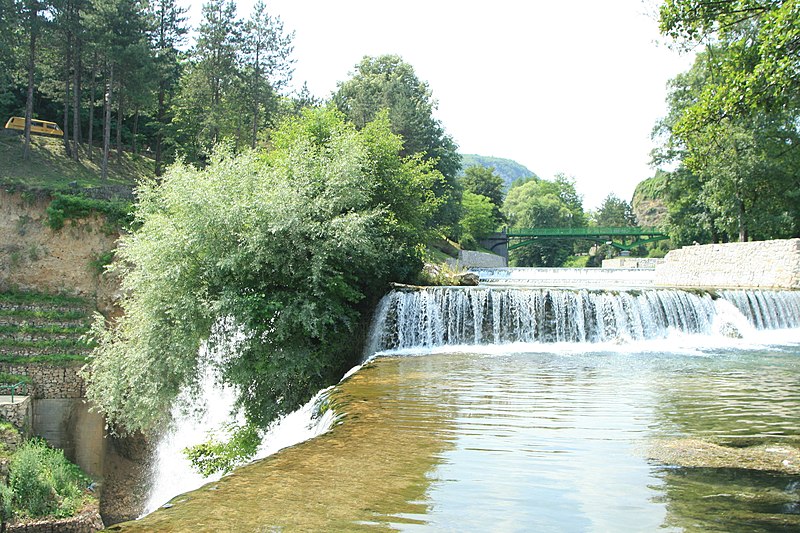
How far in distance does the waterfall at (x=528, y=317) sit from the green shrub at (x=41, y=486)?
9.27 m

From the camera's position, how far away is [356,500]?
451 cm

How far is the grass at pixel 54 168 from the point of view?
1198 inches

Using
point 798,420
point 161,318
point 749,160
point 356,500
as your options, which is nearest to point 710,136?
point 798,420

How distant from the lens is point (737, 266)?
1056 inches

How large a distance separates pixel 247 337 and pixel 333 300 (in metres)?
2.00

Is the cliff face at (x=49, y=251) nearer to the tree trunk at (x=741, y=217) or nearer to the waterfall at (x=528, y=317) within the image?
the waterfall at (x=528, y=317)

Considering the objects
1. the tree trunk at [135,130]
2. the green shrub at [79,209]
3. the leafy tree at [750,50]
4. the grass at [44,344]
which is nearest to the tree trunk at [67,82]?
the tree trunk at [135,130]

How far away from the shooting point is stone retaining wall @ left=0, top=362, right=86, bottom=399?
2384 cm

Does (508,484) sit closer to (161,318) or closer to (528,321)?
(161,318)

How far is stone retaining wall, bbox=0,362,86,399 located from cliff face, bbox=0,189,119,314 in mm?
3335

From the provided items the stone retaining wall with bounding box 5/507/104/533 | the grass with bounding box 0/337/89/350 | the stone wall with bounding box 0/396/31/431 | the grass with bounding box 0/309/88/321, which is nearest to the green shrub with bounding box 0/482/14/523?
the stone retaining wall with bounding box 5/507/104/533

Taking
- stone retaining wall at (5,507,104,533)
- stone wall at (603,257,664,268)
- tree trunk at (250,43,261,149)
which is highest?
tree trunk at (250,43,261,149)

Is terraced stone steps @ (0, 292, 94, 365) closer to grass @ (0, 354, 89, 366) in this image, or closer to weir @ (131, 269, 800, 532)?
grass @ (0, 354, 89, 366)

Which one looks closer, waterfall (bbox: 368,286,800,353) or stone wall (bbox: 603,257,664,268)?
waterfall (bbox: 368,286,800,353)
